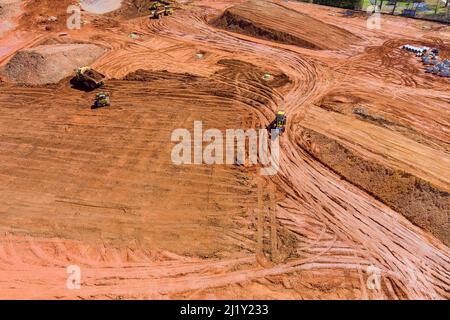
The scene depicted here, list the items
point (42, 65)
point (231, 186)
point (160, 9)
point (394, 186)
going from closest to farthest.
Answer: point (394, 186)
point (231, 186)
point (42, 65)
point (160, 9)

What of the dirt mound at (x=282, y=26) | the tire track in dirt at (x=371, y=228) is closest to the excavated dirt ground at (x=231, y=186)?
the tire track in dirt at (x=371, y=228)

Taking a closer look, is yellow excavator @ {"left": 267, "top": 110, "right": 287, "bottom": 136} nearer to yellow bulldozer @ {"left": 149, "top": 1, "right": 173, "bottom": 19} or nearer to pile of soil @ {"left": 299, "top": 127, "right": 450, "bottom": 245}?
pile of soil @ {"left": 299, "top": 127, "right": 450, "bottom": 245}

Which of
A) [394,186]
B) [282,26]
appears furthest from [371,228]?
[282,26]

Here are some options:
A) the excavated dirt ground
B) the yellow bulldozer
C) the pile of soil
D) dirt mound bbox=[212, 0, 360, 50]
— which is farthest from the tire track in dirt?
the yellow bulldozer

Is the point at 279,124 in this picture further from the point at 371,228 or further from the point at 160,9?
the point at 160,9

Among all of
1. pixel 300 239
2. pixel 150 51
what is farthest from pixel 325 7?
pixel 300 239

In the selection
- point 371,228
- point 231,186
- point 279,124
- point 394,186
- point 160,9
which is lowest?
point 371,228

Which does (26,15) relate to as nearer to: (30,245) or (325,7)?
(30,245)
